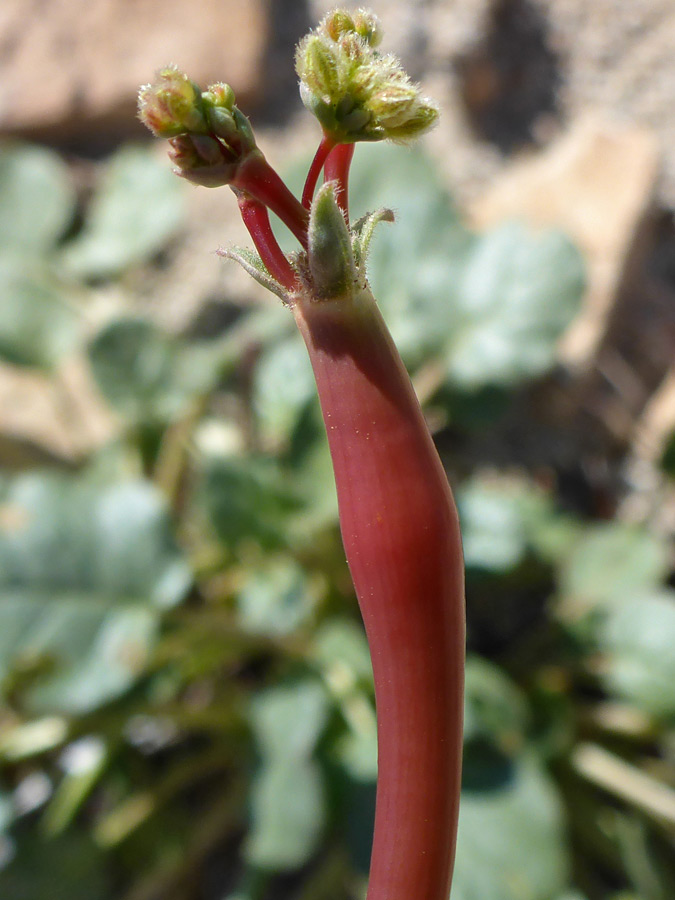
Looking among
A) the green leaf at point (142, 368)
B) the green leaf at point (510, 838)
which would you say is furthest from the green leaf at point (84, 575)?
the green leaf at point (510, 838)

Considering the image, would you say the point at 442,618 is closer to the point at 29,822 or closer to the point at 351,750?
the point at 351,750

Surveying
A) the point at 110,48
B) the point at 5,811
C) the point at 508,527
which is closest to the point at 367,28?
the point at 508,527

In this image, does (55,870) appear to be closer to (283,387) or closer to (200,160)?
(283,387)

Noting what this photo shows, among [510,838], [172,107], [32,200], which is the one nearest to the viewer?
[172,107]

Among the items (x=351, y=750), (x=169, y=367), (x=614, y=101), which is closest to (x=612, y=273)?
(x=614, y=101)

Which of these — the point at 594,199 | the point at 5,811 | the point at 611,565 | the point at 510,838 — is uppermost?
the point at 594,199

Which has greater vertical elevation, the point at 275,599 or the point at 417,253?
the point at 417,253

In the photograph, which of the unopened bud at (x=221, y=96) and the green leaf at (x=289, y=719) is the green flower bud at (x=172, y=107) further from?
the green leaf at (x=289, y=719)
